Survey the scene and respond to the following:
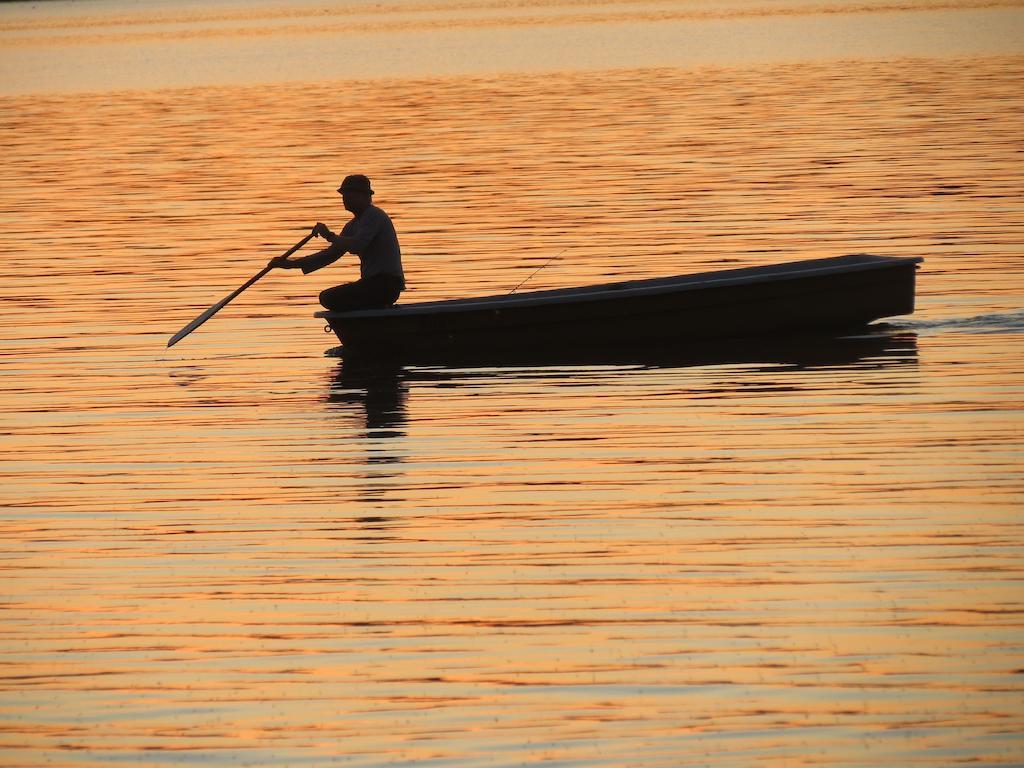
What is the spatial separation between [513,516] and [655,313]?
493cm

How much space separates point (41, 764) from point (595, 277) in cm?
1258

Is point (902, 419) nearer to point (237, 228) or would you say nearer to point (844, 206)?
point (844, 206)

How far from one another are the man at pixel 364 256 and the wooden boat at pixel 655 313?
24 centimetres

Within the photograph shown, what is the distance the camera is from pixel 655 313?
49.4ft

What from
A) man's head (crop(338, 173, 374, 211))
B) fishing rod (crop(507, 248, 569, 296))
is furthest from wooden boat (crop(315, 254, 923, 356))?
fishing rod (crop(507, 248, 569, 296))

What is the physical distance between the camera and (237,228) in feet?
81.5

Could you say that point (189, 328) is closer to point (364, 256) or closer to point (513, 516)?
point (364, 256)

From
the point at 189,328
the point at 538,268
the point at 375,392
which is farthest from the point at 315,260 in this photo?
the point at 538,268

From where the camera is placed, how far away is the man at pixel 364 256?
15188 mm

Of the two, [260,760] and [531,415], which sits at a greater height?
[260,760]

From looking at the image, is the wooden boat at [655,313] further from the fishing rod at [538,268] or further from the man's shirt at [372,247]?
the fishing rod at [538,268]

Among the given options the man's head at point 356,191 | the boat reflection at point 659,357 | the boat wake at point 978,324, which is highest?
the man's head at point 356,191

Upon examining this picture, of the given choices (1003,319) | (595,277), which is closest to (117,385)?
(595,277)

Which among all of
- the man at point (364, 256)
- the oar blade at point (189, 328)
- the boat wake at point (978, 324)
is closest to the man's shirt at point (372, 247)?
the man at point (364, 256)
